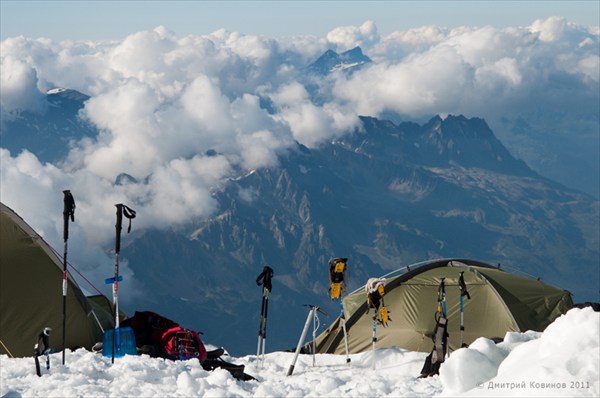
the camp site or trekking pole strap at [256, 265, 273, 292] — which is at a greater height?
trekking pole strap at [256, 265, 273, 292]

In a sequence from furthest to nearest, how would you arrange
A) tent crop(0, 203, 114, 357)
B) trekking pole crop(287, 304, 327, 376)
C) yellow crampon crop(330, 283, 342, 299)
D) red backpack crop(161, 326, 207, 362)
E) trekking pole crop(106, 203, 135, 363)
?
tent crop(0, 203, 114, 357) → yellow crampon crop(330, 283, 342, 299) → red backpack crop(161, 326, 207, 362) → trekking pole crop(287, 304, 327, 376) → trekking pole crop(106, 203, 135, 363)

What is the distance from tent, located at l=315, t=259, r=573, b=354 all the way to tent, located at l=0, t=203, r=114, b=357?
1016 cm

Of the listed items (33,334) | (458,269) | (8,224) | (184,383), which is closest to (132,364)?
(184,383)

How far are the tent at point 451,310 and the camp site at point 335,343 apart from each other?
0.05 metres

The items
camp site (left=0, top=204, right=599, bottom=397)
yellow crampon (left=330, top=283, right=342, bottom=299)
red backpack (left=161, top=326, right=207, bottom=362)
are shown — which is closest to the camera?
camp site (left=0, top=204, right=599, bottom=397)

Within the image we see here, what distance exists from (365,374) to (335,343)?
9614 mm

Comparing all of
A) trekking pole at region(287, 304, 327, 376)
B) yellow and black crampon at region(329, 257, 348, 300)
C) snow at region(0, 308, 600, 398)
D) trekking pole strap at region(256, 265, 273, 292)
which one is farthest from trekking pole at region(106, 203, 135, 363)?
yellow and black crampon at region(329, 257, 348, 300)

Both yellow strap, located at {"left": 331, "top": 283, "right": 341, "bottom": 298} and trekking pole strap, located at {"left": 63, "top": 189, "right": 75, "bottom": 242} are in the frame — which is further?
yellow strap, located at {"left": 331, "top": 283, "right": 341, "bottom": 298}

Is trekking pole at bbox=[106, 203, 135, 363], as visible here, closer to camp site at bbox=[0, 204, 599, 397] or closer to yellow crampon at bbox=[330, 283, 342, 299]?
camp site at bbox=[0, 204, 599, 397]

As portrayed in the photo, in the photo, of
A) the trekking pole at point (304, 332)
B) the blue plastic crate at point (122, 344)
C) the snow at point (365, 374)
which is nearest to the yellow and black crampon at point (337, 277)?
the trekking pole at point (304, 332)

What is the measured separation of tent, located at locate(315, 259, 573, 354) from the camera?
3086cm

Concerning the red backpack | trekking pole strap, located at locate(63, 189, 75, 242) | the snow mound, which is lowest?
the snow mound

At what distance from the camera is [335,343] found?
3145 centimetres

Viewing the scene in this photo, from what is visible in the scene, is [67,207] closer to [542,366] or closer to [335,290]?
[335,290]
